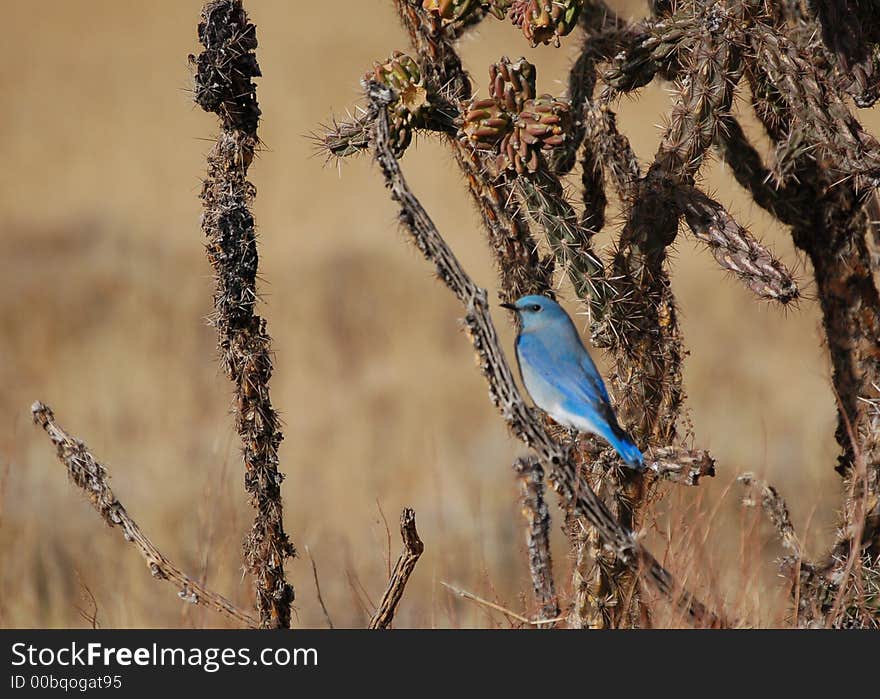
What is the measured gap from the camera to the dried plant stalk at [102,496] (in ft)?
9.63

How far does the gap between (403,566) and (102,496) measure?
31.0 inches

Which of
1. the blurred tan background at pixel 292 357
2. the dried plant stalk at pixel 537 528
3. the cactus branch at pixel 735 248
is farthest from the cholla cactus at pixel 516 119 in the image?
the dried plant stalk at pixel 537 528

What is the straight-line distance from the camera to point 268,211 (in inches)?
547

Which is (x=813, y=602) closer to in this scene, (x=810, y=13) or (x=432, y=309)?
(x=810, y=13)

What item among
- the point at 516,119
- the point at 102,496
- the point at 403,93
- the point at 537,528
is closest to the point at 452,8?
the point at 403,93

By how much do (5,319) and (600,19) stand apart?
30.4 feet

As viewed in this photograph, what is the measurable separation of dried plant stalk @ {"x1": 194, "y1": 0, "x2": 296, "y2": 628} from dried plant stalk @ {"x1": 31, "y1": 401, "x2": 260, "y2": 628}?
0.25 m

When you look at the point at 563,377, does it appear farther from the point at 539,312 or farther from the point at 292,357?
the point at 292,357

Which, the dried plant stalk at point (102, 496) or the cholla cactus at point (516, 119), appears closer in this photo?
the cholla cactus at point (516, 119)

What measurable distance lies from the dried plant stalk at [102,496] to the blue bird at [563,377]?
99cm

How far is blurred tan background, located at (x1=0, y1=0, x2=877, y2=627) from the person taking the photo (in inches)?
217

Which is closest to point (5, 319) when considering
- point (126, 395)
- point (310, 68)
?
point (126, 395)

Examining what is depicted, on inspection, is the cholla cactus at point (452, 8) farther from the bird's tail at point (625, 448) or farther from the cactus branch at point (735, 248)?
the bird's tail at point (625, 448)
